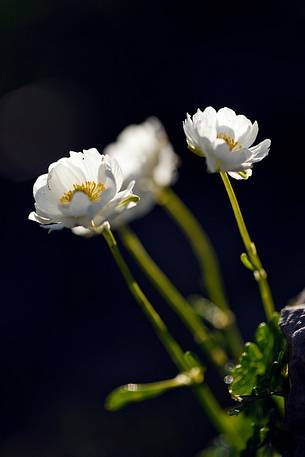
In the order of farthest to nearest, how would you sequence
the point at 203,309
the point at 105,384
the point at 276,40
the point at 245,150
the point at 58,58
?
the point at 58,58, the point at 276,40, the point at 105,384, the point at 203,309, the point at 245,150

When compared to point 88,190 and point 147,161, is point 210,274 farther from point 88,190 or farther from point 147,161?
point 88,190

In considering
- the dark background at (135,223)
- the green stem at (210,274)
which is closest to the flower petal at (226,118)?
the green stem at (210,274)

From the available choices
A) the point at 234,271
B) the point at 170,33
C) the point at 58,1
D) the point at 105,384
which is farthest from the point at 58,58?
the point at 105,384

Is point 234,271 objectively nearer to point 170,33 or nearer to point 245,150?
point 170,33

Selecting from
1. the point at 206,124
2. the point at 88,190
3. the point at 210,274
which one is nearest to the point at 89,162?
the point at 88,190

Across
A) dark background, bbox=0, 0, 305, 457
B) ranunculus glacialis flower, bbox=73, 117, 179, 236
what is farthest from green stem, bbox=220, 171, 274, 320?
dark background, bbox=0, 0, 305, 457

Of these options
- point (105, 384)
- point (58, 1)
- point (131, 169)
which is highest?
point (58, 1)

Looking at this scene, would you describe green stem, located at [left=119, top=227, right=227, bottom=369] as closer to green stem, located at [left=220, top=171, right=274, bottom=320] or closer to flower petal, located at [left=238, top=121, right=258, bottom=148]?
green stem, located at [left=220, top=171, right=274, bottom=320]
